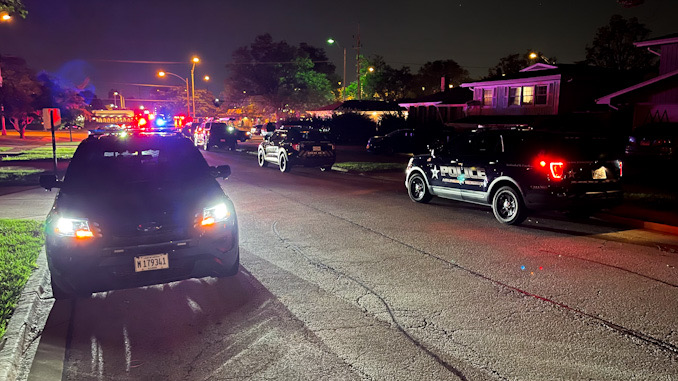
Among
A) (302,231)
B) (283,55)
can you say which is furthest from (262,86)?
(302,231)

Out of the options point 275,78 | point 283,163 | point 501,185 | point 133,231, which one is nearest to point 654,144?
point 283,163

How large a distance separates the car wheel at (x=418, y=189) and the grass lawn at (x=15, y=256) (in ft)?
25.7

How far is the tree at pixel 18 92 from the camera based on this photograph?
4938cm

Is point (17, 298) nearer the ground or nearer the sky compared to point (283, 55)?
nearer the ground

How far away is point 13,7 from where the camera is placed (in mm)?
10328

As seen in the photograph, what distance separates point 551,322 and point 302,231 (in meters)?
5.02

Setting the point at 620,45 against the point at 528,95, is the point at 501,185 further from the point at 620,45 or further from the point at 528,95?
the point at 620,45

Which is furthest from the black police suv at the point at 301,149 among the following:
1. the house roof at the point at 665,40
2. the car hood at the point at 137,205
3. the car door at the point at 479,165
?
the house roof at the point at 665,40

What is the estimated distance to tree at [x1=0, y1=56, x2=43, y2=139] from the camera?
162ft

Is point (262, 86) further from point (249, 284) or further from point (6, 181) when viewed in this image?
point (249, 284)

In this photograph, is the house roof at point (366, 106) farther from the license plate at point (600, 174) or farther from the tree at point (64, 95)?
the license plate at point (600, 174)

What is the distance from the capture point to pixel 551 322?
5023mm

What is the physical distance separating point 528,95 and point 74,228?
3684 centimetres

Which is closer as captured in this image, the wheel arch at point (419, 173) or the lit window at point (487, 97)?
the wheel arch at point (419, 173)
